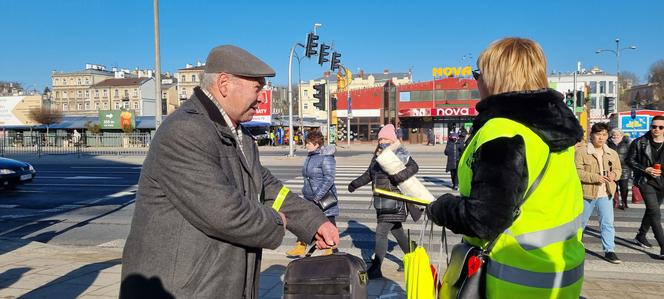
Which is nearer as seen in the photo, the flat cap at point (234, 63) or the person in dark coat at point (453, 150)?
the flat cap at point (234, 63)

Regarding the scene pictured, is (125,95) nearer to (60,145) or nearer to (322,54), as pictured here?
(60,145)

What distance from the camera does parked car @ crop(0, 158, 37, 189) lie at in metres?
13.8

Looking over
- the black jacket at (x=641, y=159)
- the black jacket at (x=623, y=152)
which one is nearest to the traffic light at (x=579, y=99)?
the black jacket at (x=623, y=152)

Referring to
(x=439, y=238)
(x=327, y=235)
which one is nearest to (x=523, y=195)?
(x=327, y=235)

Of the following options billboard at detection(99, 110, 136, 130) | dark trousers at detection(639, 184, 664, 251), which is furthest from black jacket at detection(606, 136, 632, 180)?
billboard at detection(99, 110, 136, 130)

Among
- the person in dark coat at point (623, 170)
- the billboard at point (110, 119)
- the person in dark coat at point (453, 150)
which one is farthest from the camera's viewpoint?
the billboard at point (110, 119)

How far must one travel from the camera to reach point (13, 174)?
1388 centimetres

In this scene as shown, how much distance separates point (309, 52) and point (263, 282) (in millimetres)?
19888

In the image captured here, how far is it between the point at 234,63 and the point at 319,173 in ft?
14.6

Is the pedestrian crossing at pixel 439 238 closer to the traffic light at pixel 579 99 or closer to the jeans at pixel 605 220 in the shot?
the jeans at pixel 605 220

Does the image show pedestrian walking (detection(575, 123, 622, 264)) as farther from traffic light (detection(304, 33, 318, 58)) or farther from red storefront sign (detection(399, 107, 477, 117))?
red storefront sign (detection(399, 107, 477, 117))

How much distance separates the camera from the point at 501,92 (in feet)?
6.97

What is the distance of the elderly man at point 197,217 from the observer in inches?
76.5

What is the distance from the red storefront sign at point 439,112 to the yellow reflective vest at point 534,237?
50326 millimetres
